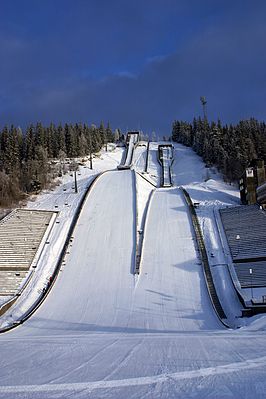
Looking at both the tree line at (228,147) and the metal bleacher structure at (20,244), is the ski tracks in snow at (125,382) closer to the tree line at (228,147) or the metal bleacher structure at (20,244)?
the metal bleacher structure at (20,244)

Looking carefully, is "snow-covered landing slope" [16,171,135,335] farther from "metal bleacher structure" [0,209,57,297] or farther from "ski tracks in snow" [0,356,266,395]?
"ski tracks in snow" [0,356,266,395]

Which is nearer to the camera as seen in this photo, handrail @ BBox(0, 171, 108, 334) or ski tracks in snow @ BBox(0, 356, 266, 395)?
ski tracks in snow @ BBox(0, 356, 266, 395)

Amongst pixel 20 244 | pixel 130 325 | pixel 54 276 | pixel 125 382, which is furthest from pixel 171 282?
pixel 125 382

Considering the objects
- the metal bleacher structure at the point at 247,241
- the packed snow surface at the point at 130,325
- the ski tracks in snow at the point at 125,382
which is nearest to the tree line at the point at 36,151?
the packed snow surface at the point at 130,325

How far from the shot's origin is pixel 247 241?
88.9 feet

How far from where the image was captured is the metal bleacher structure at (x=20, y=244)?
24.8 metres

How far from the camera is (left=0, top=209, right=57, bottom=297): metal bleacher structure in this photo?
24.8m

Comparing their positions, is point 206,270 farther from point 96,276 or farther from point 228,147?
point 228,147

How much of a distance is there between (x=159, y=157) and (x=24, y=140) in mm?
26540

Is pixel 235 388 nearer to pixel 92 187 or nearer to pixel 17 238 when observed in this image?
pixel 17 238

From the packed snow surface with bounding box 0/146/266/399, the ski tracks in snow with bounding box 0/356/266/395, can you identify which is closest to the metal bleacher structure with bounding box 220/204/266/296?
the packed snow surface with bounding box 0/146/266/399

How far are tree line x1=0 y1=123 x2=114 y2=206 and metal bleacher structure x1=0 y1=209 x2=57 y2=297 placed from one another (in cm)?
1436

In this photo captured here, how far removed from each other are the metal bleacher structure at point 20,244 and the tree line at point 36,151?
1436 cm

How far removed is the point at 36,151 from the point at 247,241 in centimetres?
4964
